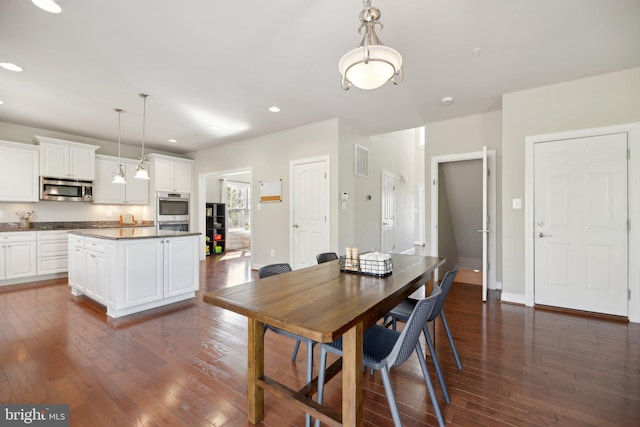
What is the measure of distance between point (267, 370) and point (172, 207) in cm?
572

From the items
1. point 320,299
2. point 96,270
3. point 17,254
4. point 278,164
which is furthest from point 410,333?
point 17,254

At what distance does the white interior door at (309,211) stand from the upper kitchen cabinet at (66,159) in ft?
13.2

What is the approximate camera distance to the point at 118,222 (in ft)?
20.5

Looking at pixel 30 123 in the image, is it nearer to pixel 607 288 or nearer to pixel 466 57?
pixel 466 57

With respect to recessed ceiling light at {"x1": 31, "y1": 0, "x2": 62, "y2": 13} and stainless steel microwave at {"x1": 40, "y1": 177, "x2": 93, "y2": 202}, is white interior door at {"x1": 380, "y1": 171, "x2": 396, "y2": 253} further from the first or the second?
stainless steel microwave at {"x1": 40, "y1": 177, "x2": 93, "y2": 202}

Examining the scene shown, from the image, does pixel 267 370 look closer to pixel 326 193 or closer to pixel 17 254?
pixel 326 193

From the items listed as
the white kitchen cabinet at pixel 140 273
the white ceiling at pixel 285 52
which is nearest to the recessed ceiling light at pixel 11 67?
the white ceiling at pixel 285 52

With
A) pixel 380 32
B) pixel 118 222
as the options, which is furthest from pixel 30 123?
pixel 380 32

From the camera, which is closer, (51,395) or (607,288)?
(51,395)

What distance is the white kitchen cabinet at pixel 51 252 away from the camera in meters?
4.66

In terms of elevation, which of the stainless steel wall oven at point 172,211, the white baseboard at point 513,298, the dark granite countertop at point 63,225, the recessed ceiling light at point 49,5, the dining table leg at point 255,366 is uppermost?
the recessed ceiling light at point 49,5

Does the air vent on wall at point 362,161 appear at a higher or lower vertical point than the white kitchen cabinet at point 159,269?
higher

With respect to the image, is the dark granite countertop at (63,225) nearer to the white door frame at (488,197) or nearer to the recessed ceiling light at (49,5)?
the recessed ceiling light at (49,5)

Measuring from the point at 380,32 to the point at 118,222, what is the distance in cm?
662
